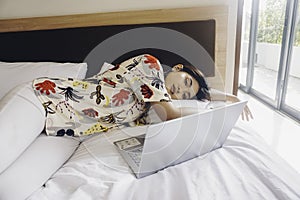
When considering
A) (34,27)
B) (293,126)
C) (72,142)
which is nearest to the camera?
(72,142)

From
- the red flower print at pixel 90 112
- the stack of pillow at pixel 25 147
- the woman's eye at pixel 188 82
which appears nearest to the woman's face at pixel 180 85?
the woman's eye at pixel 188 82

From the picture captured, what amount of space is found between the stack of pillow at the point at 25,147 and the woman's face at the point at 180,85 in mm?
577

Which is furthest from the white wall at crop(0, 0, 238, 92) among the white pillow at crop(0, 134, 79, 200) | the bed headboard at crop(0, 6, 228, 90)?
the white pillow at crop(0, 134, 79, 200)

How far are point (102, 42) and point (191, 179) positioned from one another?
132cm

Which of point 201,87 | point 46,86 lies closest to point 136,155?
point 46,86

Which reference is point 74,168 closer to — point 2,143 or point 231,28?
point 2,143

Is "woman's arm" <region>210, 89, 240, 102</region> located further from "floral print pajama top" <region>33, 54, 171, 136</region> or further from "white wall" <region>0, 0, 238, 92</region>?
"white wall" <region>0, 0, 238, 92</region>

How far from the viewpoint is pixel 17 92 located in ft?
3.27

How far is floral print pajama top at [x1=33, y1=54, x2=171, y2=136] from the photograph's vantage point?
111cm

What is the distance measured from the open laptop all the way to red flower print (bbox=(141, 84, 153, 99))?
275 millimetres

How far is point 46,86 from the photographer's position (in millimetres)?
1117

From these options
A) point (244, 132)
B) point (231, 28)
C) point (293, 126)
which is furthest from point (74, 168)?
point (293, 126)

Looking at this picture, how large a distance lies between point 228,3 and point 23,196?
1.78m

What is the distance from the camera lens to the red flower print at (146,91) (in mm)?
1139
